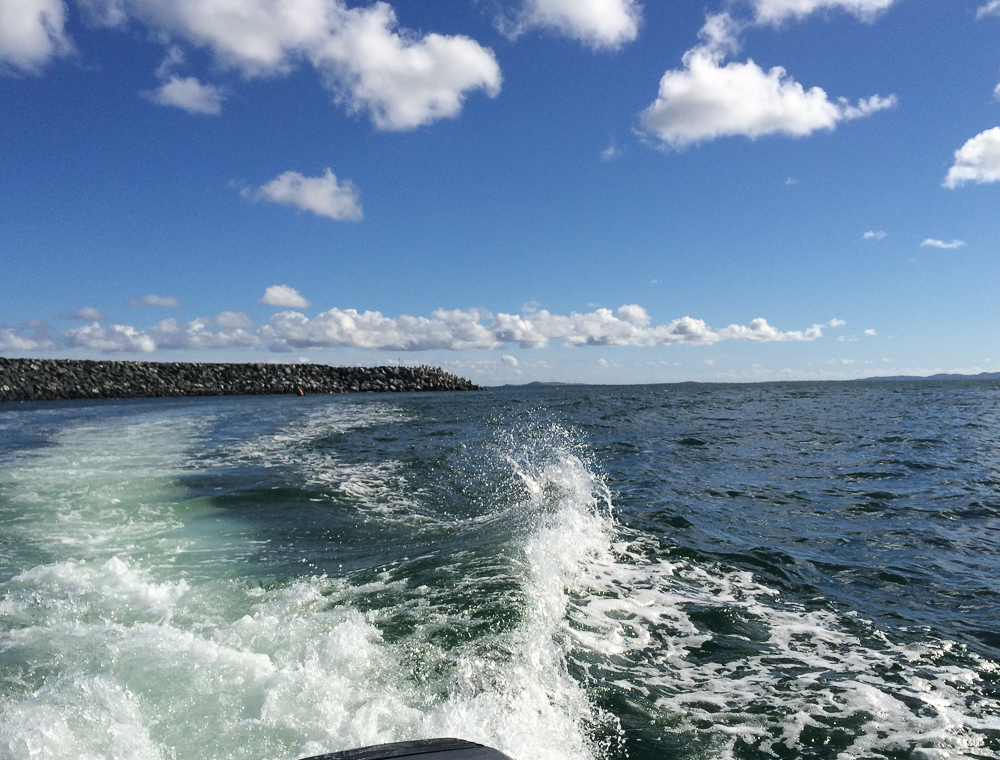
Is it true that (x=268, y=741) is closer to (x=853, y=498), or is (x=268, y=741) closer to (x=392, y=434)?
(x=853, y=498)

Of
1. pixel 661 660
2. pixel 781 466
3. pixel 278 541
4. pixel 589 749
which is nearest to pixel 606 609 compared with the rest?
pixel 661 660

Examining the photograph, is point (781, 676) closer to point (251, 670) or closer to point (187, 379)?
point (251, 670)

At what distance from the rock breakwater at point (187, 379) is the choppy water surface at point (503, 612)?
122 ft

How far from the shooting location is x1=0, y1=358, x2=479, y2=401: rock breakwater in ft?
130

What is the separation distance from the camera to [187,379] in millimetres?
46750

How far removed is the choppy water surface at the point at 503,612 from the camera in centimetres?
299

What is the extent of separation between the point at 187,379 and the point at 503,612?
4957 centimetres

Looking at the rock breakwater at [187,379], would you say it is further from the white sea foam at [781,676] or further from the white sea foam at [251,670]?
the white sea foam at [781,676]

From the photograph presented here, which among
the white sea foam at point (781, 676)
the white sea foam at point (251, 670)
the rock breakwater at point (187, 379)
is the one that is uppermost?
the rock breakwater at point (187, 379)

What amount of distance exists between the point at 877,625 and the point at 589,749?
9.43 ft

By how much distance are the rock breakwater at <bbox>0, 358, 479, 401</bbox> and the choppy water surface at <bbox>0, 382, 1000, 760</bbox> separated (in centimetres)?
3706

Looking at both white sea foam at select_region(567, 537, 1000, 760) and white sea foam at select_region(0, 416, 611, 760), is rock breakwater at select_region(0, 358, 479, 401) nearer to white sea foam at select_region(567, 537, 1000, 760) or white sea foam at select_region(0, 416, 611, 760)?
white sea foam at select_region(0, 416, 611, 760)

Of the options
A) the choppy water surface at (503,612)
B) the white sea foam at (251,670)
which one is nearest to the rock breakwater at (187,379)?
the choppy water surface at (503,612)

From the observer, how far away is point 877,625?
4383 millimetres
